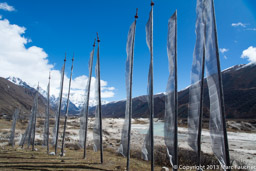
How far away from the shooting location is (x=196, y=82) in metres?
11.2

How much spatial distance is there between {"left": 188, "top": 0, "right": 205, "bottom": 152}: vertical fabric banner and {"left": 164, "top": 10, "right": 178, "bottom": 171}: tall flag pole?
3.37ft

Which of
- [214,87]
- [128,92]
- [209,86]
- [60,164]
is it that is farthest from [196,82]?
[60,164]

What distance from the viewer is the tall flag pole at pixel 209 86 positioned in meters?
9.02

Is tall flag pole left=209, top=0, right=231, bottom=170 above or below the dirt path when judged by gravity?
above

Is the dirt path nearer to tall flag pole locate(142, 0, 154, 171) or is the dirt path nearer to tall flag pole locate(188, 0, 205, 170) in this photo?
tall flag pole locate(142, 0, 154, 171)

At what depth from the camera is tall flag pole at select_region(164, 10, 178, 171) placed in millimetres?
10775

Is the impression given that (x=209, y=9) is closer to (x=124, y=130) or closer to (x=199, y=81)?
(x=199, y=81)

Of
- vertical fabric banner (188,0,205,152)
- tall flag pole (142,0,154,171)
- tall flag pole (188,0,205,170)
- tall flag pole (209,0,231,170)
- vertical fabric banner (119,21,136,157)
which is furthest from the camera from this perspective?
vertical fabric banner (119,21,136,157)

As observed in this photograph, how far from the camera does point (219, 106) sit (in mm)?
9227

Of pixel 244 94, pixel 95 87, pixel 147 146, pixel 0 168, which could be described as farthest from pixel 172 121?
pixel 244 94

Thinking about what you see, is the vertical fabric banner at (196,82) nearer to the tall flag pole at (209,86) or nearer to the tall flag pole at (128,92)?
the tall flag pole at (209,86)

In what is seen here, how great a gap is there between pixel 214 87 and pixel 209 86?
43 cm

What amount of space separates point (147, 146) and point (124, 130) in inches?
112

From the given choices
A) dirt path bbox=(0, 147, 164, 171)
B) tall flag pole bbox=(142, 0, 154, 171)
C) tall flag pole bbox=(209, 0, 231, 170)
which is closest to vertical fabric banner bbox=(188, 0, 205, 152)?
tall flag pole bbox=(209, 0, 231, 170)
